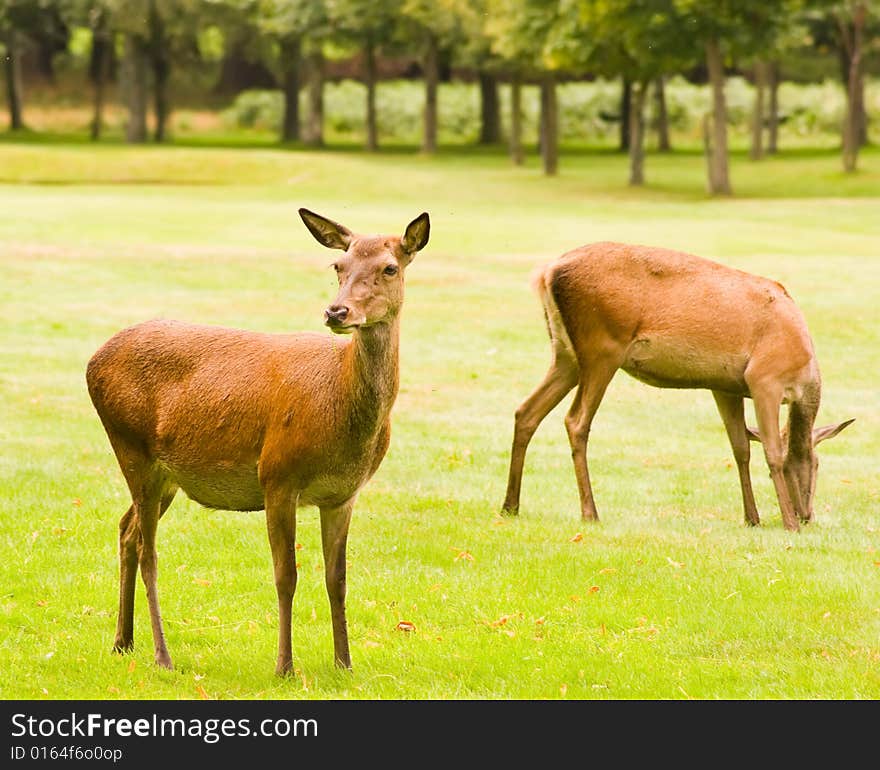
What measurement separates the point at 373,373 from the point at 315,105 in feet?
185

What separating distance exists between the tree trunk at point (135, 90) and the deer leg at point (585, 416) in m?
51.2

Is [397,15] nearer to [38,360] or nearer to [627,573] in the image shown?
[38,360]

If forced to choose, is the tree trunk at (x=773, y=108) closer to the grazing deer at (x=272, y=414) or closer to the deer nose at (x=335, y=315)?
the grazing deer at (x=272, y=414)

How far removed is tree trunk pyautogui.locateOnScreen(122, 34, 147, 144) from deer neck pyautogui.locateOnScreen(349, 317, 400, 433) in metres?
54.8

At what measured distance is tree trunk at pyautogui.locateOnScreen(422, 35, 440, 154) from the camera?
55.8 meters

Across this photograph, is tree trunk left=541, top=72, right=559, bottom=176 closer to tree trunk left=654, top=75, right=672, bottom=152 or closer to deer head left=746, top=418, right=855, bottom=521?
tree trunk left=654, top=75, right=672, bottom=152

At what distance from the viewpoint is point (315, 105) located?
2421 inches

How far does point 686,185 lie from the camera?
47.0 metres

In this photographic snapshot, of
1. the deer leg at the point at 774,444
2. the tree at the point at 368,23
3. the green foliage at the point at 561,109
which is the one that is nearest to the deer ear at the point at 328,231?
the deer leg at the point at 774,444

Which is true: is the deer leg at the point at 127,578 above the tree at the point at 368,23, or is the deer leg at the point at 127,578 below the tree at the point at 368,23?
below

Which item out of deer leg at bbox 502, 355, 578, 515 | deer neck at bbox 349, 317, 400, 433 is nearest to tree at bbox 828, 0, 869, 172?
deer leg at bbox 502, 355, 578, 515

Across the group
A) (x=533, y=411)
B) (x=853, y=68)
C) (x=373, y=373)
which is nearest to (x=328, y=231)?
(x=373, y=373)

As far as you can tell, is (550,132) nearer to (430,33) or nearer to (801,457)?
(430,33)

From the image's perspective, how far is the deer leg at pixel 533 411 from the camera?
35.5 ft
